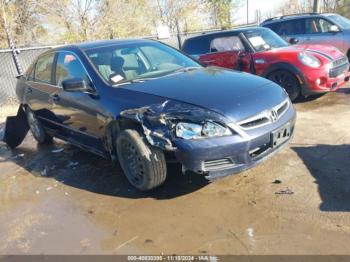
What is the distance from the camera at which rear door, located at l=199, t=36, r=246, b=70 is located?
7918 millimetres

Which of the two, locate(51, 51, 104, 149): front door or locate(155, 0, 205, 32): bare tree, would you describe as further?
locate(155, 0, 205, 32): bare tree

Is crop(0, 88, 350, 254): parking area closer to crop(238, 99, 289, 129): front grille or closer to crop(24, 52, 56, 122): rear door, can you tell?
crop(238, 99, 289, 129): front grille

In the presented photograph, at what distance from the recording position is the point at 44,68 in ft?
19.6

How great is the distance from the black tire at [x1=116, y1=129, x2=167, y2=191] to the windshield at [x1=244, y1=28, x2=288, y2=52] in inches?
178

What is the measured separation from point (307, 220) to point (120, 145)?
205cm

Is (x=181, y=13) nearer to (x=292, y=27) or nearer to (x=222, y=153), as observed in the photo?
(x=292, y=27)

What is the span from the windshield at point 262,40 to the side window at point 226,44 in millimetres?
222

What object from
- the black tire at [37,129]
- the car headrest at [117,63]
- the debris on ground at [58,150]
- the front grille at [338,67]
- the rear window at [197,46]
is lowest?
the debris on ground at [58,150]

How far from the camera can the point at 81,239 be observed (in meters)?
3.55

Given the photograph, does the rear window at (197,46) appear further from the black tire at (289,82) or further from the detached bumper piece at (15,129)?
the detached bumper piece at (15,129)

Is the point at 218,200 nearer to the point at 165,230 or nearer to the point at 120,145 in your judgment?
the point at 165,230

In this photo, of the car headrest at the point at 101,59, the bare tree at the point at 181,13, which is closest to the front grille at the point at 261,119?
the car headrest at the point at 101,59

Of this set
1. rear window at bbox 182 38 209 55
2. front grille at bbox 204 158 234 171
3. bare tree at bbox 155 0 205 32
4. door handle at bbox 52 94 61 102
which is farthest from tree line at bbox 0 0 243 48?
front grille at bbox 204 158 234 171

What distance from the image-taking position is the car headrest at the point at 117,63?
478 cm
